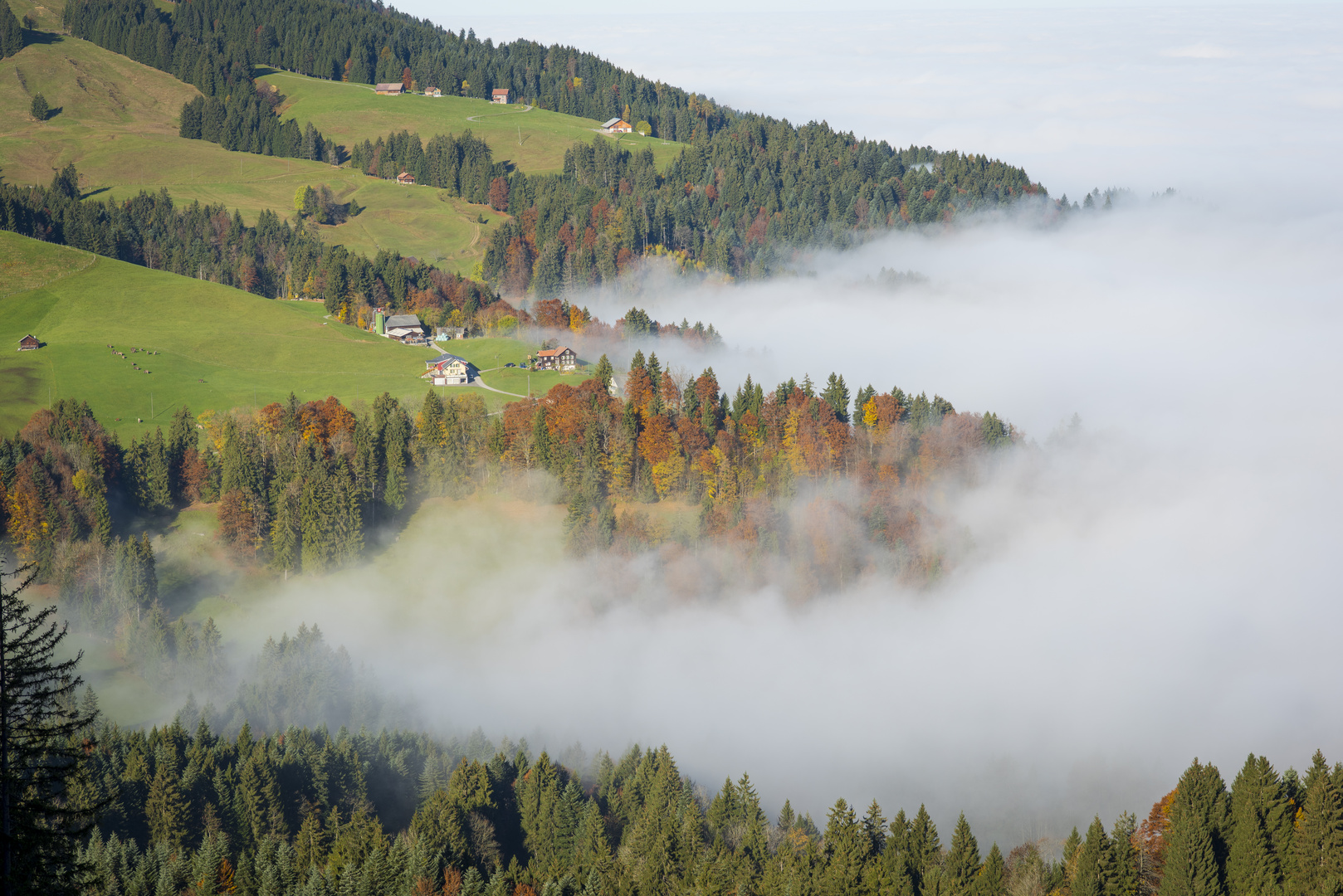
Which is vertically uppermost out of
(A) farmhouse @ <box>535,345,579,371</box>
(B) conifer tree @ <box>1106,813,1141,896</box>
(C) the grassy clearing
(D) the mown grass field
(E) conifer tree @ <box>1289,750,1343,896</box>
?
(C) the grassy clearing

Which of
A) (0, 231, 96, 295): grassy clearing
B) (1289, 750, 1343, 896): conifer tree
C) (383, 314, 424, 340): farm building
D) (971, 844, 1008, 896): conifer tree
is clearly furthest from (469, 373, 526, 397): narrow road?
(1289, 750, 1343, 896): conifer tree

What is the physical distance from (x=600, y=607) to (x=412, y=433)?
1141 inches

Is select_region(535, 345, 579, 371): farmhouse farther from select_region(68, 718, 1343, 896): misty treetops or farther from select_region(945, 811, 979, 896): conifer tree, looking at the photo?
select_region(945, 811, 979, 896): conifer tree

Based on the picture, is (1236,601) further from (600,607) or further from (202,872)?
(202,872)

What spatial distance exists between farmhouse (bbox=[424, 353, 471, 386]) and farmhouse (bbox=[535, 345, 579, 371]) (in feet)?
35.9

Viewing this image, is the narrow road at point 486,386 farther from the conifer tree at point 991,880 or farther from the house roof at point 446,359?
the conifer tree at point 991,880

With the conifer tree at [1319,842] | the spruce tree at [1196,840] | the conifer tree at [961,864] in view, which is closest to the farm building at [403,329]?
the conifer tree at [961,864]

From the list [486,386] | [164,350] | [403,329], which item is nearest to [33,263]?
[164,350]

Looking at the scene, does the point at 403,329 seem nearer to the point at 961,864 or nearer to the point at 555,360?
the point at 555,360

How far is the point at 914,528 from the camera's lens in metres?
149

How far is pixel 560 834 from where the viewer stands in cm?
8788

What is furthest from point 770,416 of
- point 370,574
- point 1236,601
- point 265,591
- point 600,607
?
point 1236,601

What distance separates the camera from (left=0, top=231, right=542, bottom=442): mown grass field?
140875mm

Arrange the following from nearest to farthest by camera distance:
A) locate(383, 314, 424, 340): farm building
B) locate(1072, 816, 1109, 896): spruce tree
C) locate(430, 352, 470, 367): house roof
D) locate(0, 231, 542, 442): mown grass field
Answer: locate(1072, 816, 1109, 896): spruce tree
locate(0, 231, 542, 442): mown grass field
locate(430, 352, 470, 367): house roof
locate(383, 314, 424, 340): farm building
